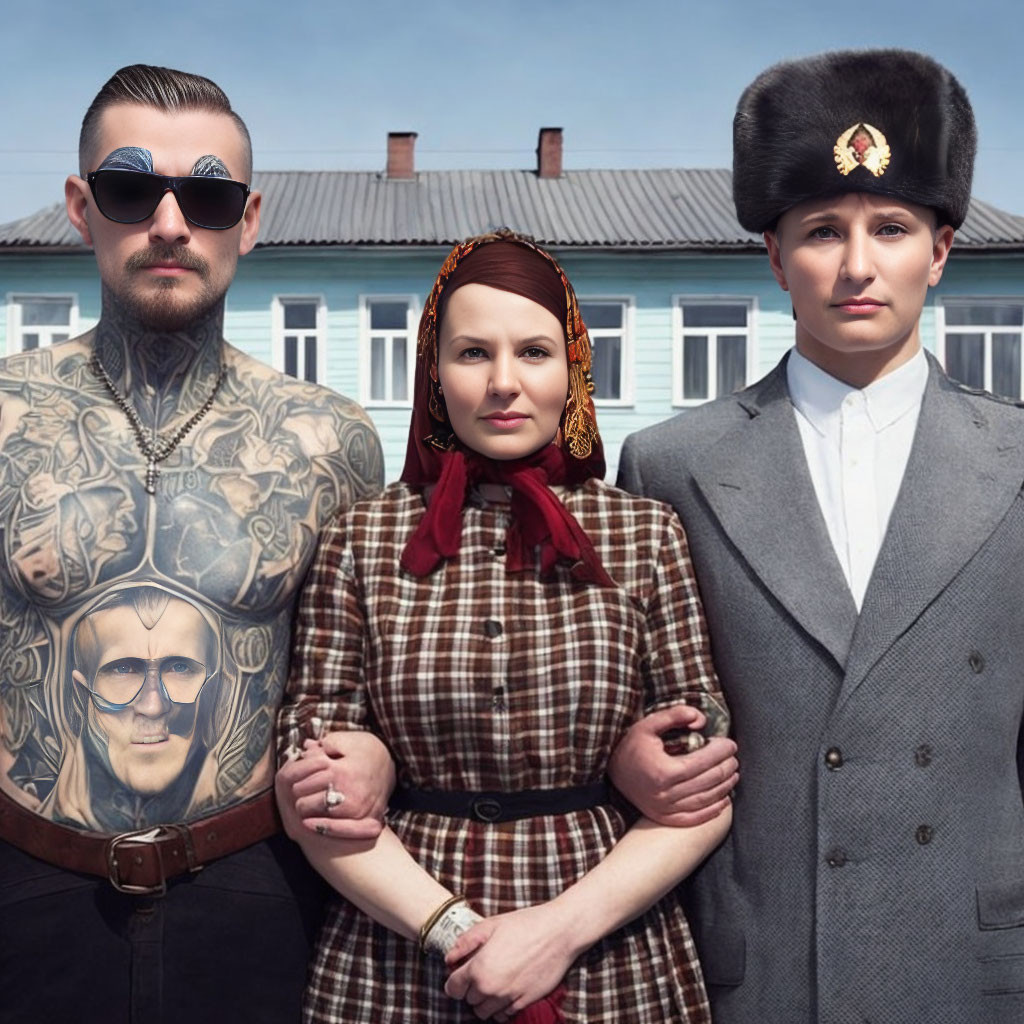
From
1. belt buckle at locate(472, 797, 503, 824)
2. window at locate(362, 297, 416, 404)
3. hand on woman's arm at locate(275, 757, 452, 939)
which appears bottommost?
hand on woman's arm at locate(275, 757, 452, 939)

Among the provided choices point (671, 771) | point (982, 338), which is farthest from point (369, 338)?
point (671, 771)

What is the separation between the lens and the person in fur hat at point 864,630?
3043 millimetres

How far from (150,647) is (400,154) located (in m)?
20.0

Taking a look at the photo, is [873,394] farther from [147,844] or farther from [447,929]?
[147,844]

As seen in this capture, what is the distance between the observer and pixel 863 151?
3.16 metres

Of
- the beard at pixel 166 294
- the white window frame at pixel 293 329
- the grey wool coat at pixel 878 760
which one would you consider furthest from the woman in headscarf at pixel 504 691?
the white window frame at pixel 293 329

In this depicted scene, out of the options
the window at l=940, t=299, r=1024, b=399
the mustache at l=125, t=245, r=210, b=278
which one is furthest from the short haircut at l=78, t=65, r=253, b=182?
the window at l=940, t=299, r=1024, b=399

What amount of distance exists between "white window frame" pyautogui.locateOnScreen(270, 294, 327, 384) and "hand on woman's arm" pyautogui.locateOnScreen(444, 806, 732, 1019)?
1695cm

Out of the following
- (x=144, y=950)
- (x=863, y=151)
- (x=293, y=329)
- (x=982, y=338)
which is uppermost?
(x=982, y=338)

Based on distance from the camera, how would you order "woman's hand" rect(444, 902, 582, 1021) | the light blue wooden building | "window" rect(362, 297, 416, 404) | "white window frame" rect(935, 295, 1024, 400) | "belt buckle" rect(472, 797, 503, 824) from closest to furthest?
"woman's hand" rect(444, 902, 582, 1021)
"belt buckle" rect(472, 797, 503, 824)
the light blue wooden building
"window" rect(362, 297, 416, 404)
"white window frame" rect(935, 295, 1024, 400)

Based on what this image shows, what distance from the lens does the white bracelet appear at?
2828mm

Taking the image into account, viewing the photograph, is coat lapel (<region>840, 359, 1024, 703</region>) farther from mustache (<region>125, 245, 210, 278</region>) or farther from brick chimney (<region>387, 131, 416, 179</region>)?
brick chimney (<region>387, 131, 416, 179</region>)

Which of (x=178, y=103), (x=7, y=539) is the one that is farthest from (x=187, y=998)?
(x=178, y=103)

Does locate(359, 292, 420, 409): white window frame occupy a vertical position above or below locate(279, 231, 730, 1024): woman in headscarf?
above
